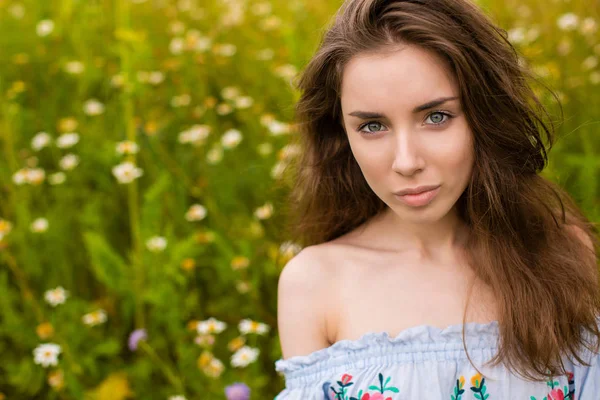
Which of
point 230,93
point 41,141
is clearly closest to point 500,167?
point 230,93

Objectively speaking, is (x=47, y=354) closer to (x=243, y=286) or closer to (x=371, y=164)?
(x=243, y=286)

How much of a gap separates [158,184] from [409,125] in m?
0.97

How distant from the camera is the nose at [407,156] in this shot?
116cm

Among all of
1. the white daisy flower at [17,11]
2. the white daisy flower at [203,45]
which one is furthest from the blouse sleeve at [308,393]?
Answer: the white daisy flower at [17,11]

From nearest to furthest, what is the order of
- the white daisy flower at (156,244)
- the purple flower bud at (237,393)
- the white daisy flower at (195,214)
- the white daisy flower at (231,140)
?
the purple flower bud at (237,393)
the white daisy flower at (156,244)
the white daisy flower at (195,214)
the white daisy flower at (231,140)

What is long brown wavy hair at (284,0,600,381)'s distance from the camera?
1.20m

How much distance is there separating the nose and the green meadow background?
1.81 feet

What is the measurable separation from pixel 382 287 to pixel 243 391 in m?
0.45

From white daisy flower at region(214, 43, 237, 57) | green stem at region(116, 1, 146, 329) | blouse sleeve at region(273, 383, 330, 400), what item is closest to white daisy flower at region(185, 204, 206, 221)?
green stem at region(116, 1, 146, 329)

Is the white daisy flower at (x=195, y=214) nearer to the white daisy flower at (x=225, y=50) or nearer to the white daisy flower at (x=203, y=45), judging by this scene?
the white daisy flower at (x=203, y=45)

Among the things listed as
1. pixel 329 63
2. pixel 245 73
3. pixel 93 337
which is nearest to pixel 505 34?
pixel 329 63

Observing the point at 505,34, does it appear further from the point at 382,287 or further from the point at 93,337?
the point at 93,337

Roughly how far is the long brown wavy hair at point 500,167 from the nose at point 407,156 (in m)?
0.11

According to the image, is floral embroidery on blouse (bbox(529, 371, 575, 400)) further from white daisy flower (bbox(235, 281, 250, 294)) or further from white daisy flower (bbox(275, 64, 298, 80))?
white daisy flower (bbox(275, 64, 298, 80))
